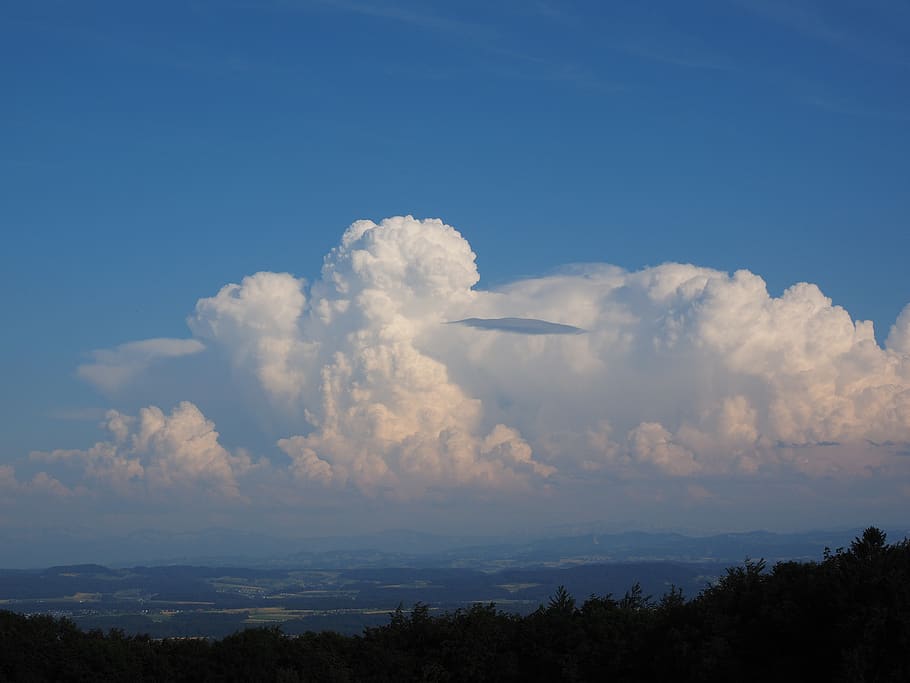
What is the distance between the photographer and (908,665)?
5519cm

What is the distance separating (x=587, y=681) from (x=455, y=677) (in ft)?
31.3

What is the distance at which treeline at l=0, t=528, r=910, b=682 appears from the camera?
58781 millimetres

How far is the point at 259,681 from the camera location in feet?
229

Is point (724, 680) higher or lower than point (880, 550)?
lower

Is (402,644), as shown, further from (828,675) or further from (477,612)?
(828,675)

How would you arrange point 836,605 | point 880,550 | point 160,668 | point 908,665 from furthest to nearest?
1. point 160,668
2. point 880,550
3. point 836,605
4. point 908,665

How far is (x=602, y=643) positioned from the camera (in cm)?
6781

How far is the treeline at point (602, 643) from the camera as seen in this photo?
5878 cm

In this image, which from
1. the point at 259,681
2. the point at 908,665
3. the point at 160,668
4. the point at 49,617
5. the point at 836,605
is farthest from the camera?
the point at 49,617

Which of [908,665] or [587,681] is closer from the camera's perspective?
[908,665]

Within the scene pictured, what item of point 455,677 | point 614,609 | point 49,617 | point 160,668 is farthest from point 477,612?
point 49,617

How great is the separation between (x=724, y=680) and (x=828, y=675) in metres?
5.94

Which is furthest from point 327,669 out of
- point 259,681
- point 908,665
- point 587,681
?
point 908,665

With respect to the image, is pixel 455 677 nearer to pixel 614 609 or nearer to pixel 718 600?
pixel 614 609
